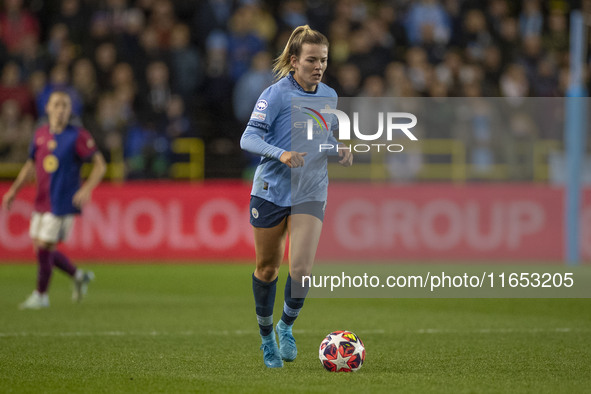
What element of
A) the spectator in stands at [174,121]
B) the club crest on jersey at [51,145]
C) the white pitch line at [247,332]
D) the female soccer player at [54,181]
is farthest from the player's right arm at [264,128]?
the spectator in stands at [174,121]

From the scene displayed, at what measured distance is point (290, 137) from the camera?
6633 mm

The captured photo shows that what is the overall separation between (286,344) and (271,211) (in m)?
1.01

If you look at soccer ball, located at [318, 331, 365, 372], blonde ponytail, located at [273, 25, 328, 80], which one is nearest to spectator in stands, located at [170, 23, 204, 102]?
blonde ponytail, located at [273, 25, 328, 80]

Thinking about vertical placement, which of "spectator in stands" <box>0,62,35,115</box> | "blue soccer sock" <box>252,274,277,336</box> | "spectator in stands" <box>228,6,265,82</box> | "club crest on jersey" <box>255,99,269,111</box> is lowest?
"blue soccer sock" <box>252,274,277,336</box>

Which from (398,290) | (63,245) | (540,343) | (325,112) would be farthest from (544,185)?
(325,112)

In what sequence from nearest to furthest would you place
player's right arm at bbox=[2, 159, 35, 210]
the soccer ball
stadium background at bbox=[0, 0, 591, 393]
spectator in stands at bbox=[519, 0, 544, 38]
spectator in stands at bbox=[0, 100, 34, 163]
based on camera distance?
the soccer ball < player's right arm at bbox=[2, 159, 35, 210] < spectator in stands at bbox=[0, 100, 34, 163] < stadium background at bbox=[0, 0, 591, 393] < spectator in stands at bbox=[519, 0, 544, 38]

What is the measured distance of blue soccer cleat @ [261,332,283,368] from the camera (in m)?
6.68

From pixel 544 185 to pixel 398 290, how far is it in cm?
469

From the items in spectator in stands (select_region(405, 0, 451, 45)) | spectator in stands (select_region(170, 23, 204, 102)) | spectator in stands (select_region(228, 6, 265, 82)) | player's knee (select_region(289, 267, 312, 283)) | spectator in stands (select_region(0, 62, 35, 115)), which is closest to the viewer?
player's knee (select_region(289, 267, 312, 283))

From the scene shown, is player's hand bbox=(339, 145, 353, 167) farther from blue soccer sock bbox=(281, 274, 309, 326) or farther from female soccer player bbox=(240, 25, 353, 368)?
blue soccer sock bbox=(281, 274, 309, 326)

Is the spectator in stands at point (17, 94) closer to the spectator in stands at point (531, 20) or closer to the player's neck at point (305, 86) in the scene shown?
the spectator in stands at point (531, 20)

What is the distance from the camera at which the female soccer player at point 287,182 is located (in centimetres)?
648

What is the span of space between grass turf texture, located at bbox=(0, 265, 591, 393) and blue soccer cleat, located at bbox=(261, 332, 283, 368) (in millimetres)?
77

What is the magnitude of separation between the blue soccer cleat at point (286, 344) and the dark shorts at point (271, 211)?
0.83m
